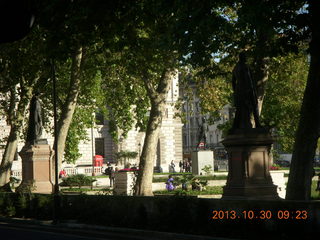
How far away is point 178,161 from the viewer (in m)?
73.5

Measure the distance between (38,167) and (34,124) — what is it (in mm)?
2300

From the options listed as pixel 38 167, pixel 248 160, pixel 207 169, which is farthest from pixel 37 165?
pixel 207 169

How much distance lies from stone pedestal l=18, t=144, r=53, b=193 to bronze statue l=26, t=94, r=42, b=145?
585 millimetres

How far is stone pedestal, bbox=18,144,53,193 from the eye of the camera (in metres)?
23.8

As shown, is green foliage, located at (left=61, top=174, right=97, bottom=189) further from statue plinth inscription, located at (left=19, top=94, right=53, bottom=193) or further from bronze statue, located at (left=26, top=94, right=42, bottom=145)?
statue plinth inscription, located at (left=19, top=94, right=53, bottom=193)

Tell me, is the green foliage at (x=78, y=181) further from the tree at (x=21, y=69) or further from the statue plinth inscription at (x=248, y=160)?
the statue plinth inscription at (x=248, y=160)

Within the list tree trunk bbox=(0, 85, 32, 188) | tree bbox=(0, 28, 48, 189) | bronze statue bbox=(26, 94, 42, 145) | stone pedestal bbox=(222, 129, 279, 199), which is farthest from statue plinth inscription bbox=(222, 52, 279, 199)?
tree trunk bbox=(0, 85, 32, 188)

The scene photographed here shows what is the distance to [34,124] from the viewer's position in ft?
82.4

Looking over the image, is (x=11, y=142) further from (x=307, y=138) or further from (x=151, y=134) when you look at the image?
(x=307, y=138)

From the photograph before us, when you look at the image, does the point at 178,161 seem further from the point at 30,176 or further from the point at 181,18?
the point at 181,18

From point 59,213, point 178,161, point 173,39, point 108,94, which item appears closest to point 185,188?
point 108,94

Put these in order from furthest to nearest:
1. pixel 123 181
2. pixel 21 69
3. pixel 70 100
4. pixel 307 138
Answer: pixel 123 181
pixel 21 69
pixel 70 100
pixel 307 138

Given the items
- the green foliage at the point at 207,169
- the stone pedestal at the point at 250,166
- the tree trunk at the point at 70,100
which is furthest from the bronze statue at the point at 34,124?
the green foliage at the point at 207,169

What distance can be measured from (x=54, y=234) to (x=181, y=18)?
6974 mm
